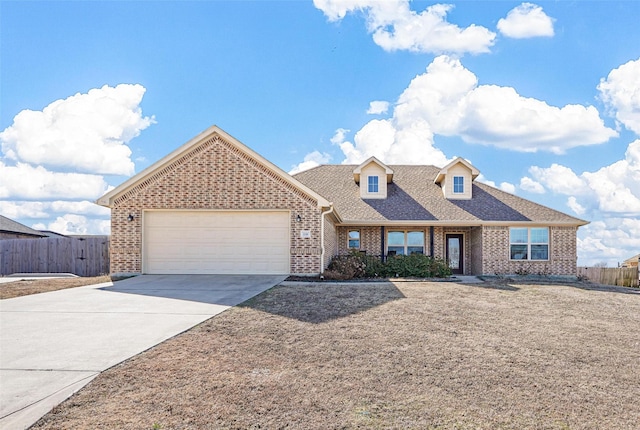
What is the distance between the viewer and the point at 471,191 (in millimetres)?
22453

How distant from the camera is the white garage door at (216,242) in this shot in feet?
54.5

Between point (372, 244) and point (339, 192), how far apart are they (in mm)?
3310

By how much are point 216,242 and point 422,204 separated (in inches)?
385

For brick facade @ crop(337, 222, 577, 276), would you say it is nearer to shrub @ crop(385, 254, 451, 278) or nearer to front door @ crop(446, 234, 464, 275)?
front door @ crop(446, 234, 464, 275)

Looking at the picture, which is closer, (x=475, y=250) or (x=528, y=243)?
(x=528, y=243)

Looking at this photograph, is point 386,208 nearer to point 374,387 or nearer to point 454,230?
point 454,230

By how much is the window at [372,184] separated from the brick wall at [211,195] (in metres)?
6.64

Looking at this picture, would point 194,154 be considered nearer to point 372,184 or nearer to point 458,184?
point 372,184

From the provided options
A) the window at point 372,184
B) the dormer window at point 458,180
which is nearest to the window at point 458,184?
the dormer window at point 458,180

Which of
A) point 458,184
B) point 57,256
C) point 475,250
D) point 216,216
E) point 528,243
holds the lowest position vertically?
point 57,256

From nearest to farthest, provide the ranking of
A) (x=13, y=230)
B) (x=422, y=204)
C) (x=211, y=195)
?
(x=211, y=195), (x=422, y=204), (x=13, y=230)

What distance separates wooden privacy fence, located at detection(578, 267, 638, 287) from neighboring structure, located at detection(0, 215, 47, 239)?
32494 mm

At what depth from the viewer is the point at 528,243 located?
2055 cm

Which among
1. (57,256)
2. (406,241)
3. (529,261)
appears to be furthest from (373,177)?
(57,256)
